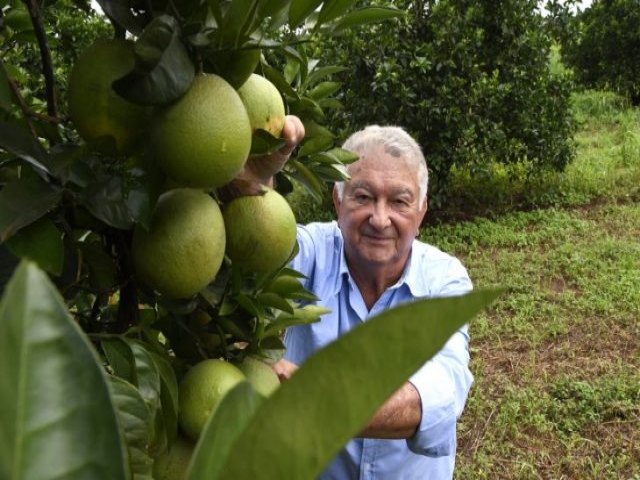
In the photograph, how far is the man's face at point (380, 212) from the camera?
1.81 meters

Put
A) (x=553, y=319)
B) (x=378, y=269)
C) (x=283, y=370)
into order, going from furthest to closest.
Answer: (x=553, y=319), (x=378, y=269), (x=283, y=370)

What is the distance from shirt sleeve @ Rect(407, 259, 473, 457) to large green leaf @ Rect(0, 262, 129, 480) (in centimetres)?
110

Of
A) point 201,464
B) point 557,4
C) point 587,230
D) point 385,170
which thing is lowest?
point 587,230

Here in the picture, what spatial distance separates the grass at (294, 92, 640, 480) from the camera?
2693 millimetres

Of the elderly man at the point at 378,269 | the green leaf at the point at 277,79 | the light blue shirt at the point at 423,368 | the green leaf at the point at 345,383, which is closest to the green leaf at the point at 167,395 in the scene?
the green leaf at the point at 277,79

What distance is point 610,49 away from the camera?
7641 mm

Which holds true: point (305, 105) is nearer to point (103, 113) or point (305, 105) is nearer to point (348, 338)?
point (103, 113)

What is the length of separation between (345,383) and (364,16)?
60 centimetres

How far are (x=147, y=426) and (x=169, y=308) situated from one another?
6.9 inches

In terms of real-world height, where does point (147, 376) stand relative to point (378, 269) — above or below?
above

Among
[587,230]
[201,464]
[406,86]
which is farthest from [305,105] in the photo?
[587,230]

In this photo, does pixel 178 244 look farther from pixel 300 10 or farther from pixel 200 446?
pixel 200 446

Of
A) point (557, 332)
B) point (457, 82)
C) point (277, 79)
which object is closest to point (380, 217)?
point (277, 79)

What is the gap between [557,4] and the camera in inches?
197
